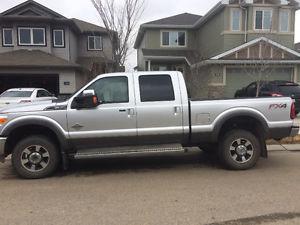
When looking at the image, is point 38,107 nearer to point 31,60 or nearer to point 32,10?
point 31,60

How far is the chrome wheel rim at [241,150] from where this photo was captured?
782 centimetres

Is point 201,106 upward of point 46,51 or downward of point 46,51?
downward

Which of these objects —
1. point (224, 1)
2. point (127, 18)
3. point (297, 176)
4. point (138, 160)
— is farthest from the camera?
point (224, 1)

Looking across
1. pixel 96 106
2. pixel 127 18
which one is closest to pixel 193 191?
pixel 96 106

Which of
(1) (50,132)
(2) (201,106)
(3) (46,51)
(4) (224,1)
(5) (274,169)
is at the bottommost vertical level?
(5) (274,169)

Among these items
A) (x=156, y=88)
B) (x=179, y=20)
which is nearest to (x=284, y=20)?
(x=179, y=20)

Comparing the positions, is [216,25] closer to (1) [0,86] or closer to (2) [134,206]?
(1) [0,86]

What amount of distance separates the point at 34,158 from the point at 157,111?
2.48 m

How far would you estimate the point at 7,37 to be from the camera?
28219mm

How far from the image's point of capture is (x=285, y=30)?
26500 millimetres

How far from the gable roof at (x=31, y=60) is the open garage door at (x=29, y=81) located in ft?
4.28

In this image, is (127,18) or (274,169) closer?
(274,169)

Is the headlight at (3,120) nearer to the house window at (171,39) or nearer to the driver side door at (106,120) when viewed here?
the driver side door at (106,120)

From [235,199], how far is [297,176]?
80.8 inches
